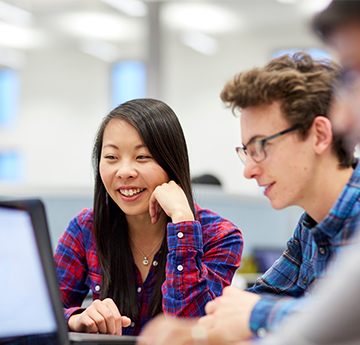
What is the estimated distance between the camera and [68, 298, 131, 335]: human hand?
3.77 feet

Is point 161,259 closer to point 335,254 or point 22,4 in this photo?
point 335,254

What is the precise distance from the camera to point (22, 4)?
8461 mm

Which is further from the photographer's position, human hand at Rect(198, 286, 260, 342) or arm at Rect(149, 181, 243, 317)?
arm at Rect(149, 181, 243, 317)

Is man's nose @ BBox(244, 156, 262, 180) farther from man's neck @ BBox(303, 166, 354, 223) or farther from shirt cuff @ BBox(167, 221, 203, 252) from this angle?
shirt cuff @ BBox(167, 221, 203, 252)

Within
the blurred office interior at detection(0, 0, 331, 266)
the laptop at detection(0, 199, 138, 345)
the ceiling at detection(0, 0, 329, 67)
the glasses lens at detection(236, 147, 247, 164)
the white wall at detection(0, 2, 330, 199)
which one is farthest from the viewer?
the white wall at detection(0, 2, 330, 199)

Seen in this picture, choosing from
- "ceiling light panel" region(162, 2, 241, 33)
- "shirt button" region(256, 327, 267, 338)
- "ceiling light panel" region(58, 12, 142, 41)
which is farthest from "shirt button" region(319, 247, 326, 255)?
"ceiling light panel" region(58, 12, 142, 41)

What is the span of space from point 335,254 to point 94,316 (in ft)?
1.81

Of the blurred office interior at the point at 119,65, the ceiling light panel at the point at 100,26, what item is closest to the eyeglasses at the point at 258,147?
the blurred office interior at the point at 119,65

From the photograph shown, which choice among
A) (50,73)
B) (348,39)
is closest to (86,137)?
(50,73)

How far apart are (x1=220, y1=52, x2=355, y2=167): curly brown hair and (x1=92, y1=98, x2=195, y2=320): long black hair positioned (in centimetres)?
43

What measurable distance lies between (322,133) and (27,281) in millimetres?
615

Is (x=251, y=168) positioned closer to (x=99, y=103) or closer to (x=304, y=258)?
(x=304, y=258)

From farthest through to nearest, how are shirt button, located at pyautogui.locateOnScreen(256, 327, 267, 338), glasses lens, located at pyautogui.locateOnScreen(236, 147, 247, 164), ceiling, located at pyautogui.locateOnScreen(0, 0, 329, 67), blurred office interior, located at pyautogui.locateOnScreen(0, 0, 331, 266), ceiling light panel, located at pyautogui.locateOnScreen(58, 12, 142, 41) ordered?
ceiling light panel, located at pyautogui.locateOnScreen(58, 12, 142, 41), blurred office interior, located at pyautogui.locateOnScreen(0, 0, 331, 266), ceiling, located at pyautogui.locateOnScreen(0, 0, 329, 67), glasses lens, located at pyautogui.locateOnScreen(236, 147, 247, 164), shirt button, located at pyautogui.locateOnScreen(256, 327, 267, 338)

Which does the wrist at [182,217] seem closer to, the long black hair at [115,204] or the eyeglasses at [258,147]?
the long black hair at [115,204]
